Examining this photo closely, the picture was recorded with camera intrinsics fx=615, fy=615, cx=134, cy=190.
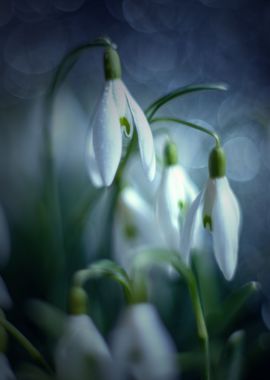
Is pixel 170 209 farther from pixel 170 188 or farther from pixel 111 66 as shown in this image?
pixel 111 66

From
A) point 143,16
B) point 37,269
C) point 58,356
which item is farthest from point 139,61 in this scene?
point 58,356

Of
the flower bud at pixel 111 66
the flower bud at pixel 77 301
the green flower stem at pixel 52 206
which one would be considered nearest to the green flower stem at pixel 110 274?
the flower bud at pixel 77 301

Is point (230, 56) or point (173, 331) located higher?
point (230, 56)

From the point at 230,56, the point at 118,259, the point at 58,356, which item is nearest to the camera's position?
the point at 58,356

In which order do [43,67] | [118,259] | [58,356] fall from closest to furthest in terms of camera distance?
1. [58,356]
2. [118,259]
3. [43,67]

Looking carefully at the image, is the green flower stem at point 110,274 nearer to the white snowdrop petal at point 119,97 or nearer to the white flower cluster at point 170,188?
the white flower cluster at point 170,188

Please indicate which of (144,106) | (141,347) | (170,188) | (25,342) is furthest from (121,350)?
(144,106)

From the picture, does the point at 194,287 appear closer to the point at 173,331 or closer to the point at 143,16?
the point at 173,331
